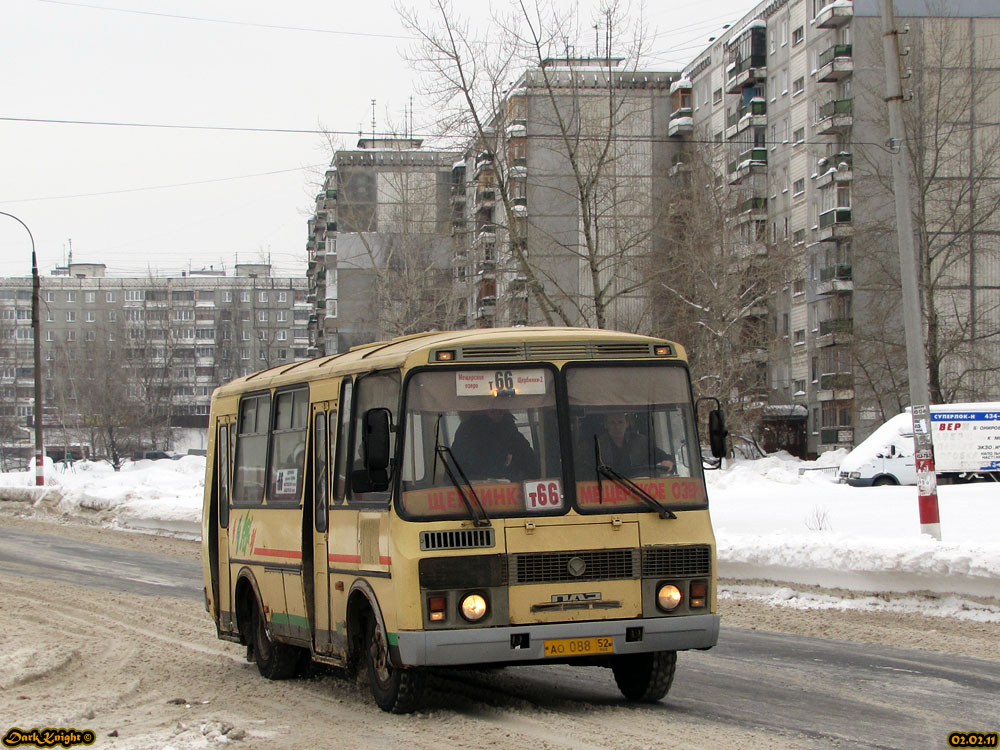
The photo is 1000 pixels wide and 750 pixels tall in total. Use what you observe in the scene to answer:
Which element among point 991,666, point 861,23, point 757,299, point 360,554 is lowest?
point 991,666

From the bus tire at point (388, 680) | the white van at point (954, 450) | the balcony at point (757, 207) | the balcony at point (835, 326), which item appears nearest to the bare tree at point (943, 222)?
the balcony at point (835, 326)

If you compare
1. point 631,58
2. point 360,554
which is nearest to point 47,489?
point 631,58

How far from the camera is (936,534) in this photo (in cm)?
1841

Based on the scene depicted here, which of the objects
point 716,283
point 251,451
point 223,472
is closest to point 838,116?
point 716,283

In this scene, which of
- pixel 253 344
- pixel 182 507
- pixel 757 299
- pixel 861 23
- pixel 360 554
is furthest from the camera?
pixel 253 344

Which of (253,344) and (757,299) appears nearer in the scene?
(757,299)

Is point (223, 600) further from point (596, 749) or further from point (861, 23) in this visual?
point (861, 23)

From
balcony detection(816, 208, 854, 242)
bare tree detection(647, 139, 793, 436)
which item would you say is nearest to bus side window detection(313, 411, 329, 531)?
bare tree detection(647, 139, 793, 436)

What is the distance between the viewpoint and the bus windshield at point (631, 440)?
920cm

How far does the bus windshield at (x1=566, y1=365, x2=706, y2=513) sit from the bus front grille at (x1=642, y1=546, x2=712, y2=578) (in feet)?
0.96

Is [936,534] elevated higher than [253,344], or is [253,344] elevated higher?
[253,344]

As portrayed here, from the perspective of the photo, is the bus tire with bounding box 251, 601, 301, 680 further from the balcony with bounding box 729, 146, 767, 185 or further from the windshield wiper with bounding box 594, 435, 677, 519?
the balcony with bounding box 729, 146, 767, 185

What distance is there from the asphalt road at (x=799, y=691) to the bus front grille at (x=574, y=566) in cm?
94

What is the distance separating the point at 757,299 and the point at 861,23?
1961cm
